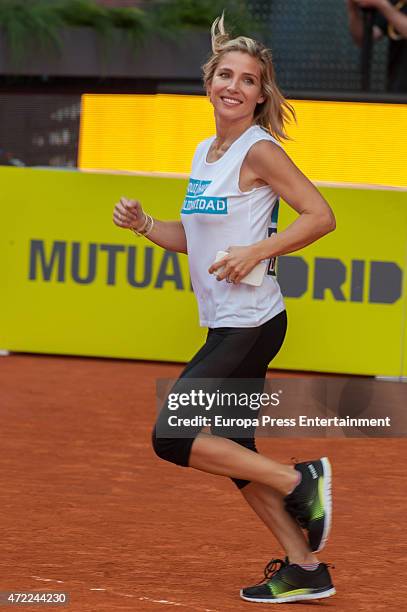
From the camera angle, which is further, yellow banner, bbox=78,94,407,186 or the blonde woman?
yellow banner, bbox=78,94,407,186

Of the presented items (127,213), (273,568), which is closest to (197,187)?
(127,213)

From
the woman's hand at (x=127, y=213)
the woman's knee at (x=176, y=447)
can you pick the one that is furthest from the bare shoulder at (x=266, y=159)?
the woman's knee at (x=176, y=447)

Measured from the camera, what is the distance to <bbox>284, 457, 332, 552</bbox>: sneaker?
5344mm

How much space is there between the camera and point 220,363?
5.27 m

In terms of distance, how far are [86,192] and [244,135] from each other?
6318mm

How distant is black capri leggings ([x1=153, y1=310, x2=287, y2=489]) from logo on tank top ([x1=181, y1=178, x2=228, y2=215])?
0.43 metres

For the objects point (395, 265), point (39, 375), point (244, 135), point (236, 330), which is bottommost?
point (39, 375)

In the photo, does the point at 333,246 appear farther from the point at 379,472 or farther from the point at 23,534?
the point at 23,534

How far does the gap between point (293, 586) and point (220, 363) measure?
3.01 ft

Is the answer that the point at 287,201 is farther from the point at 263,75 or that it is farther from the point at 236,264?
the point at 263,75

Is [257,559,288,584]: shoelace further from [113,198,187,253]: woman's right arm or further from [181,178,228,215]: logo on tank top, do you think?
[181,178,228,215]: logo on tank top

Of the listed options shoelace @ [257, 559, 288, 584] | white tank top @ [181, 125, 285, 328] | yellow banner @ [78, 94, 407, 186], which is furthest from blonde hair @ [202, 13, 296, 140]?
yellow banner @ [78, 94, 407, 186]

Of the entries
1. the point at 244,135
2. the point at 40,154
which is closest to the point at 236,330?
the point at 244,135

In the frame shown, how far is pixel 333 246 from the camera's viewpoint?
36.1ft
